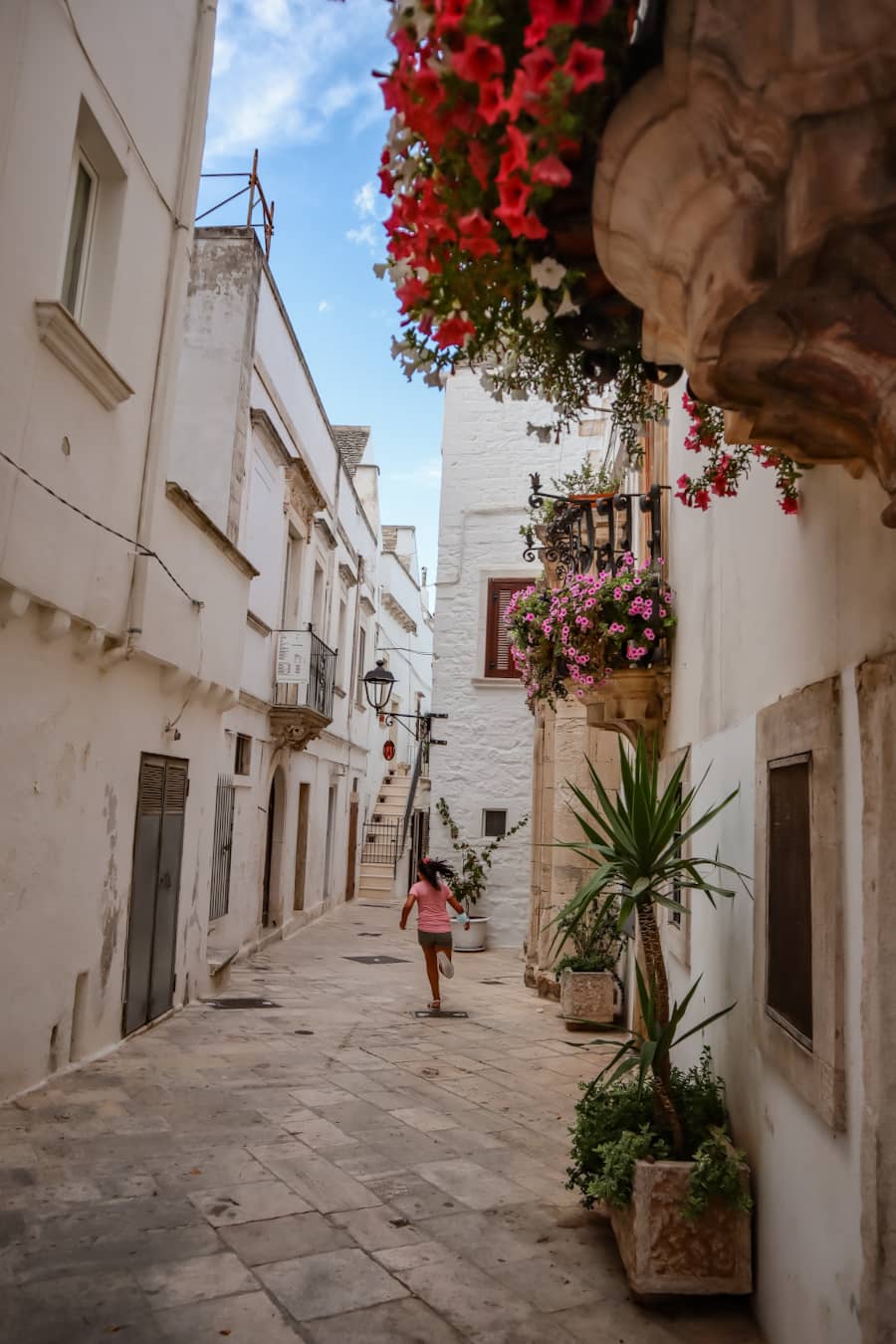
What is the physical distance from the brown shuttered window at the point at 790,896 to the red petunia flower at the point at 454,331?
1.56 m

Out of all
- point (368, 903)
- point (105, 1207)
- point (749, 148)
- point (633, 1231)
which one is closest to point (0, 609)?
point (105, 1207)

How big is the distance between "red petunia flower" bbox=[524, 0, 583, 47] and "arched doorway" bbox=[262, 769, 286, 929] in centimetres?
1281

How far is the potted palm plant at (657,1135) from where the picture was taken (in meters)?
3.30

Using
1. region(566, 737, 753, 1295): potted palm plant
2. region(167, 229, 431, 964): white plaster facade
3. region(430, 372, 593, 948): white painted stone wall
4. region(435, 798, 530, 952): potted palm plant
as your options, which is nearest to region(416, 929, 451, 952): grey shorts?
region(167, 229, 431, 964): white plaster facade

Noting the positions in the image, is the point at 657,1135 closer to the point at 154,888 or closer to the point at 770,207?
the point at 770,207

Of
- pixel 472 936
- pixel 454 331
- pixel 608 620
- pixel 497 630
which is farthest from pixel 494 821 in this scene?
pixel 454 331

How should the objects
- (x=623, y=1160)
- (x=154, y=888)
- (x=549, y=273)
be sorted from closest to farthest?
(x=549, y=273), (x=623, y=1160), (x=154, y=888)

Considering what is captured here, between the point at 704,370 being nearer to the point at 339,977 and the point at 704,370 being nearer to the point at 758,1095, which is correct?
the point at 758,1095

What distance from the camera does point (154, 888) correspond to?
25.4 ft

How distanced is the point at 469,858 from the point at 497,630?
151 inches

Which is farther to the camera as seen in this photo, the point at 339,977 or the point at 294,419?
the point at 294,419

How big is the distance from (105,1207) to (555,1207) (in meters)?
1.84

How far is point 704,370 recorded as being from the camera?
1950mm

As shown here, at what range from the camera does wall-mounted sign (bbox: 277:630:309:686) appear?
42.7ft
